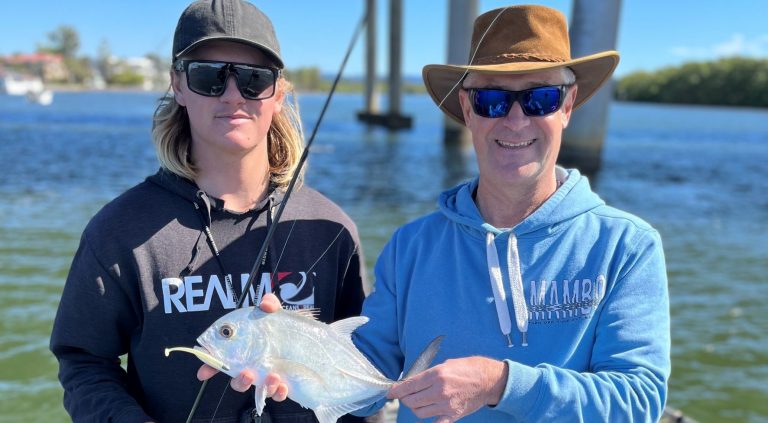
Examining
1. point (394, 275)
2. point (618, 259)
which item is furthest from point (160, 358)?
point (618, 259)

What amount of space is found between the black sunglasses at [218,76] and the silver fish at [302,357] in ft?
3.25

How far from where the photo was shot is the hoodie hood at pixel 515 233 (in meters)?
2.68

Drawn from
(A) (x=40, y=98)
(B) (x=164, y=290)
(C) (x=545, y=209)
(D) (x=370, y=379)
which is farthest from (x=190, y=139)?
(A) (x=40, y=98)

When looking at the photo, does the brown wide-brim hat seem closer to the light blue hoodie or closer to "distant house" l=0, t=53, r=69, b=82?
the light blue hoodie

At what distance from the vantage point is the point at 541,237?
9.11 feet

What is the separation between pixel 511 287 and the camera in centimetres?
271

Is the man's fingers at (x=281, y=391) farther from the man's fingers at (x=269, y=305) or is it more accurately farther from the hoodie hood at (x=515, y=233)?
the hoodie hood at (x=515, y=233)

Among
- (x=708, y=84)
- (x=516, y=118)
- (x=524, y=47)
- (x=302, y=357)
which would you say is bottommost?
(x=708, y=84)

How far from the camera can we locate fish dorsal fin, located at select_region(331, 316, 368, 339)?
106 inches

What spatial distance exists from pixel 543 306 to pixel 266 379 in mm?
1116

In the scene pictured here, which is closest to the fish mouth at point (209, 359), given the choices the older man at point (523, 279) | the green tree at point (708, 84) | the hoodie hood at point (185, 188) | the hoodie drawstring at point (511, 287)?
the older man at point (523, 279)

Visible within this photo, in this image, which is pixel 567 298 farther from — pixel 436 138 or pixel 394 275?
pixel 436 138

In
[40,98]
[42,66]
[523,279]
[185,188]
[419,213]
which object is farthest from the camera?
[42,66]

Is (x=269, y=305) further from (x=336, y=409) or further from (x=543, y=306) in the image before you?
(x=543, y=306)
